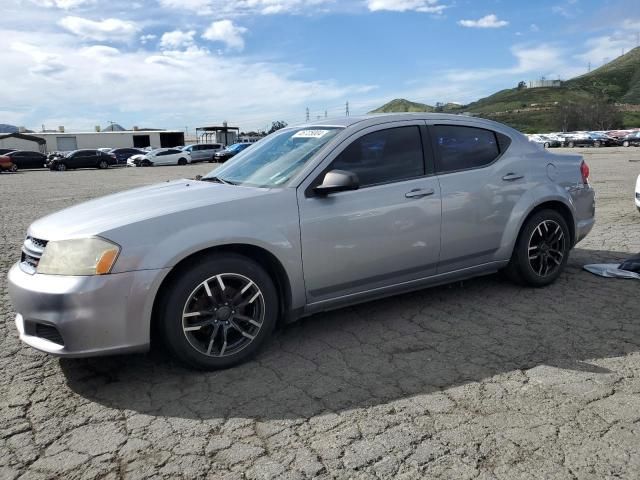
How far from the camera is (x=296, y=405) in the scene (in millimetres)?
3002

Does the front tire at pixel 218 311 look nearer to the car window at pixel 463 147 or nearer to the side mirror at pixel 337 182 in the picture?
the side mirror at pixel 337 182

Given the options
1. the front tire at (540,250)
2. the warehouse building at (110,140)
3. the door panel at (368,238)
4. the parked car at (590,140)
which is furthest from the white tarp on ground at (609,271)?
the warehouse building at (110,140)

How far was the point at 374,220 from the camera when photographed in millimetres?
3865

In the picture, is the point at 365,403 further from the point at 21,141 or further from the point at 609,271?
the point at 21,141

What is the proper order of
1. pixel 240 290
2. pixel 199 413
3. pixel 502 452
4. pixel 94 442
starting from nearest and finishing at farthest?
1. pixel 502 452
2. pixel 94 442
3. pixel 199 413
4. pixel 240 290

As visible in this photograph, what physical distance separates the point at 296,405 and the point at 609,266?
4068 millimetres

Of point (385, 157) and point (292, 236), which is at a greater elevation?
point (385, 157)

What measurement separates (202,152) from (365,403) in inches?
1779

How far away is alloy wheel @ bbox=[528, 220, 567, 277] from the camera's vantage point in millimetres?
4812

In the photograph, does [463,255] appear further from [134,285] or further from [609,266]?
[134,285]

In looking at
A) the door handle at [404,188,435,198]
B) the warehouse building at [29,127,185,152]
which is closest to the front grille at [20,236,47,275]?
the door handle at [404,188,435,198]

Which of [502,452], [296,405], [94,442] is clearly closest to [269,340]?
[296,405]

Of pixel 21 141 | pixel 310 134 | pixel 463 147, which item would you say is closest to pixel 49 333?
pixel 310 134

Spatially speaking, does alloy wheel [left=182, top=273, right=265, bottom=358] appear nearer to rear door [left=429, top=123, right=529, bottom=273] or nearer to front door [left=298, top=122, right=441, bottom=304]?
front door [left=298, top=122, right=441, bottom=304]
